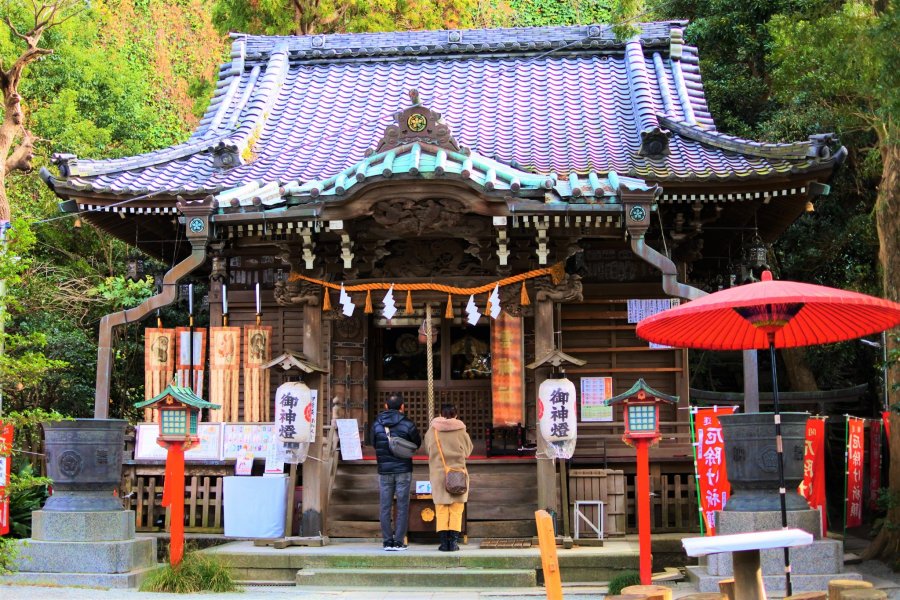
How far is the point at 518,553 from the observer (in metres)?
12.0

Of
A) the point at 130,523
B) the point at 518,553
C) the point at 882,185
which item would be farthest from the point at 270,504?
the point at 882,185

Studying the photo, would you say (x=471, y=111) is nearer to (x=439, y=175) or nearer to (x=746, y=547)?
(x=439, y=175)

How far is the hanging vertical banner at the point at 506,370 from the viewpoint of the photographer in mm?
14156

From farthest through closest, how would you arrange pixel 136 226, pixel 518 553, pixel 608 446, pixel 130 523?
1. pixel 136 226
2. pixel 608 446
3. pixel 518 553
4. pixel 130 523

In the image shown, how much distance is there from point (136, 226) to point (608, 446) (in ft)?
26.9

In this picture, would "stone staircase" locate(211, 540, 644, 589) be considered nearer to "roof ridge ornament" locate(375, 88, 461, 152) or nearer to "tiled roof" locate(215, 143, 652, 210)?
"tiled roof" locate(215, 143, 652, 210)

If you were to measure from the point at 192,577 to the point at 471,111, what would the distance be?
9.80m

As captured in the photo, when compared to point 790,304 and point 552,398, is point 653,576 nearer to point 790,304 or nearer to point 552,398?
point 552,398

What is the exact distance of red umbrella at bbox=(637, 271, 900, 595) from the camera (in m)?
8.34

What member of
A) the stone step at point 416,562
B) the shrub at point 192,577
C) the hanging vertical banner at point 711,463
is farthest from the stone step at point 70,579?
the hanging vertical banner at point 711,463

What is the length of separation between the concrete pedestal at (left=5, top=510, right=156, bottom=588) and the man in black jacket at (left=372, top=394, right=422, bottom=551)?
296cm

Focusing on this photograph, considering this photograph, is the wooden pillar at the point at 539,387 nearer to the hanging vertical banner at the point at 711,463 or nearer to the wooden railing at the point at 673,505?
the wooden railing at the point at 673,505

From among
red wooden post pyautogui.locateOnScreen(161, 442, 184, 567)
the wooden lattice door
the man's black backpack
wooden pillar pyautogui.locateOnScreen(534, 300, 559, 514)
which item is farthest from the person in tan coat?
red wooden post pyautogui.locateOnScreen(161, 442, 184, 567)

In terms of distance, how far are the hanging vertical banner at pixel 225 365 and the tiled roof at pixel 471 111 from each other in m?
2.34
